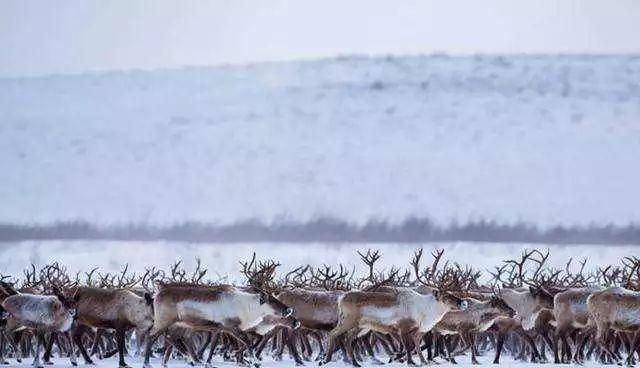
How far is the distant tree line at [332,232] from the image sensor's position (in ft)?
222

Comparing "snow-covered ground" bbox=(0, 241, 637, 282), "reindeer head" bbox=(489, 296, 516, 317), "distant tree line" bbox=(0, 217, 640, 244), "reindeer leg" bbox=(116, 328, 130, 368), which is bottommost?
"reindeer leg" bbox=(116, 328, 130, 368)

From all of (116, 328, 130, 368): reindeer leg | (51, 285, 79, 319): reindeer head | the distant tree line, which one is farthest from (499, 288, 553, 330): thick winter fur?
the distant tree line

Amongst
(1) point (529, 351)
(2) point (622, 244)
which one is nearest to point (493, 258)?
(2) point (622, 244)

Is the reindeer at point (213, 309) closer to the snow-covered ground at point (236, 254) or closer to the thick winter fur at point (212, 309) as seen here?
the thick winter fur at point (212, 309)

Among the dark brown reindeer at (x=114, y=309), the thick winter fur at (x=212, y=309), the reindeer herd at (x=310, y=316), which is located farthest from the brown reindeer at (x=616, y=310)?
the dark brown reindeer at (x=114, y=309)

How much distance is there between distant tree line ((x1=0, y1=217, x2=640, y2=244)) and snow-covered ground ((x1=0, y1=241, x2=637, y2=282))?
1.08 m

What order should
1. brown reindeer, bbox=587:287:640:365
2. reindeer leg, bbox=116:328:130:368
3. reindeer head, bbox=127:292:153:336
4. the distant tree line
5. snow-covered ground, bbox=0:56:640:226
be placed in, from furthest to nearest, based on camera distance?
snow-covered ground, bbox=0:56:640:226 < the distant tree line < brown reindeer, bbox=587:287:640:365 < reindeer head, bbox=127:292:153:336 < reindeer leg, bbox=116:328:130:368

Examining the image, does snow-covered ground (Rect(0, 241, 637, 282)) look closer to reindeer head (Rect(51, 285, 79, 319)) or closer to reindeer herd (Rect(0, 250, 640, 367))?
reindeer herd (Rect(0, 250, 640, 367))

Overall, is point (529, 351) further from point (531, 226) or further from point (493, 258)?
point (531, 226)

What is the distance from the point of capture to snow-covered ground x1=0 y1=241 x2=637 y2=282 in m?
62.7

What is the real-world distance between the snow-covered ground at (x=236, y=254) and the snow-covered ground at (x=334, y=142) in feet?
13.2

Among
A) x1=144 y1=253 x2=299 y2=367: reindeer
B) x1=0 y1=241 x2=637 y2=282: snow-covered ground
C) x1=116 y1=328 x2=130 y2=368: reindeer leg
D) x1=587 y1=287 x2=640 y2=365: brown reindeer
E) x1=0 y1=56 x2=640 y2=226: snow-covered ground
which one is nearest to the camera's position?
x1=116 y1=328 x2=130 y2=368: reindeer leg

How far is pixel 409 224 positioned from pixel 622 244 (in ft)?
35.0

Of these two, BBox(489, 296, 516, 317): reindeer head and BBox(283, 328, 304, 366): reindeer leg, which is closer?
BBox(283, 328, 304, 366): reindeer leg
